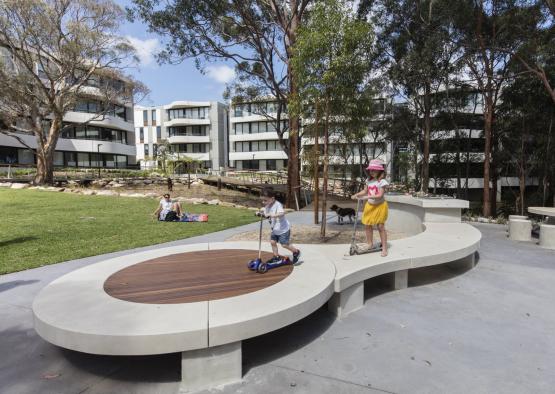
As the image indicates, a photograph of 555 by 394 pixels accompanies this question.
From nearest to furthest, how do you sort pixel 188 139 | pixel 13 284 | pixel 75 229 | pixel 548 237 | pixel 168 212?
pixel 13 284 → pixel 548 237 → pixel 75 229 → pixel 168 212 → pixel 188 139

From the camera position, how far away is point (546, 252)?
710 cm

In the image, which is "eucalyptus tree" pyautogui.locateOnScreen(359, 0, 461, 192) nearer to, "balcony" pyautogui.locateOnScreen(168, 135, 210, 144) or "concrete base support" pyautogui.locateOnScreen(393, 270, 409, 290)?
"concrete base support" pyautogui.locateOnScreen(393, 270, 409, 290)

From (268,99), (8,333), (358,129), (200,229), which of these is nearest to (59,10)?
(268,99)

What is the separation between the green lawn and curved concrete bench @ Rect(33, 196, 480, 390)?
2.67 metres

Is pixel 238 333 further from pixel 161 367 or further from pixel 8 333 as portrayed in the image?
pixel 8 333

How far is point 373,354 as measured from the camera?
122 inches

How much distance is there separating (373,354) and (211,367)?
1.46m

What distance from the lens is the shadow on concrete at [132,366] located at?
2767 mm

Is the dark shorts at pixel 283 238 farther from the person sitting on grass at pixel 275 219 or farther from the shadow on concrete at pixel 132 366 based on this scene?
the shadow on concrete at pixel 132 366

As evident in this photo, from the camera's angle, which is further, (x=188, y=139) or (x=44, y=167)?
(x=188, y=139)

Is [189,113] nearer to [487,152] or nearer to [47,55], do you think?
[47,55]

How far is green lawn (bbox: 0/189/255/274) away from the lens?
6.55 meters

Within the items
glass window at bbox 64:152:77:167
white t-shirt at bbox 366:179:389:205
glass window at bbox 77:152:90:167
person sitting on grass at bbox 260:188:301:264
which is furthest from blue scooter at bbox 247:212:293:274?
glass window at bbox 77:152:90:167

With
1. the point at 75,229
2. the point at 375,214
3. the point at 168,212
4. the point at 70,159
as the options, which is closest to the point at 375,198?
the point at 375,214
